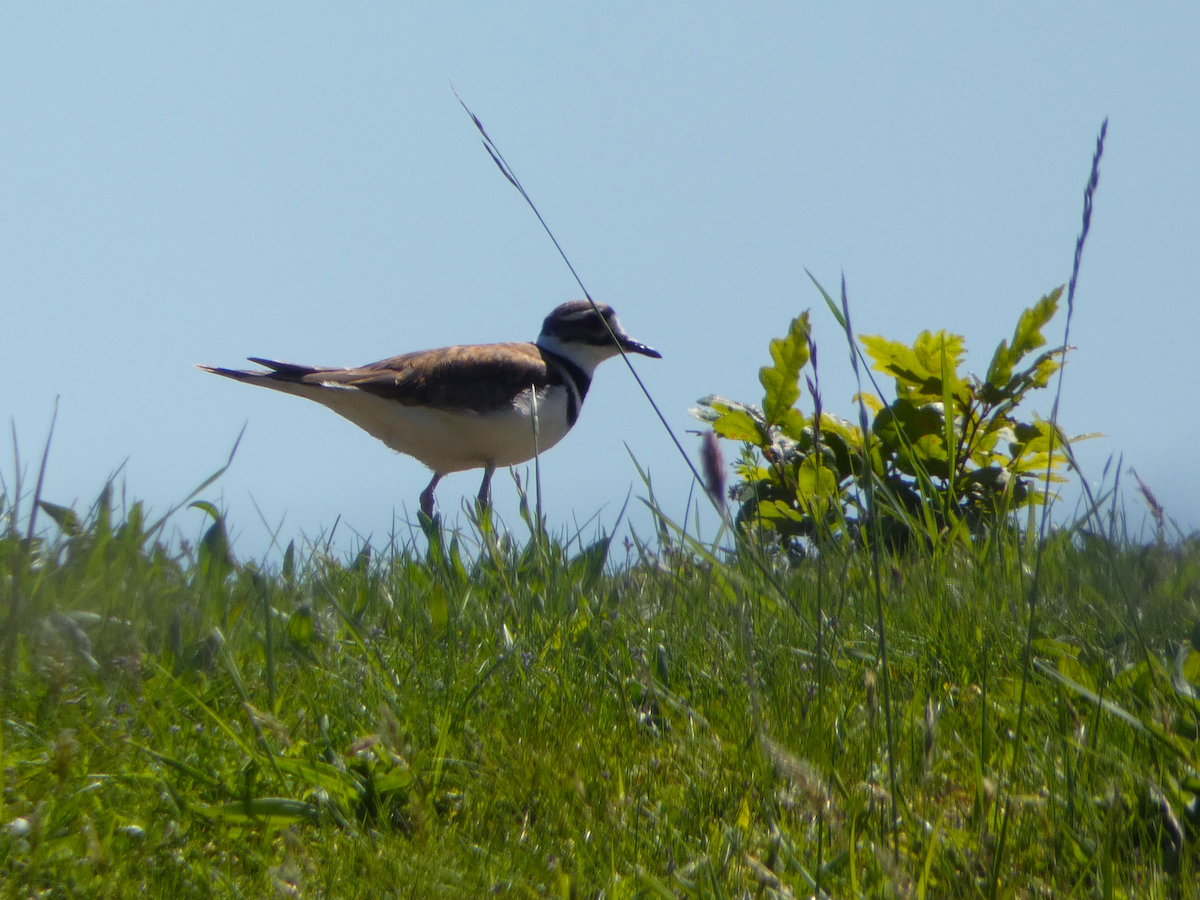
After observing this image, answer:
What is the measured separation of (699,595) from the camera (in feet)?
11.3

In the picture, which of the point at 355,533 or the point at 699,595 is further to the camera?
the point at 355,533

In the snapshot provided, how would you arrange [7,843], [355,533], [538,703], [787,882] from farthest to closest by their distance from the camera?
[355,533] → [538,703] → [7,843] → [787,882]

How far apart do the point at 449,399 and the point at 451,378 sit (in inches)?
7.1

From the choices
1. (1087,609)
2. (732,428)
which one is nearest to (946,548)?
(1087,609)

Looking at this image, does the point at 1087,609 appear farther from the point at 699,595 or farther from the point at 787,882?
the point at 787,882

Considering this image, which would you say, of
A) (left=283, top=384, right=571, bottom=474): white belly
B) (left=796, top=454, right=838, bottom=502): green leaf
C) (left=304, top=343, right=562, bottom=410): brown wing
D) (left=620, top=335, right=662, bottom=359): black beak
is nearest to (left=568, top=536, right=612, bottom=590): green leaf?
(left=796, top=454, right=838, bottom=502): green leaf

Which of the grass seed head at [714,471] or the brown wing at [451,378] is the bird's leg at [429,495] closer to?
the brown wing at [451,378]

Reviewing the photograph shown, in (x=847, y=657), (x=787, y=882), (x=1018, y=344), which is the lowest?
(x=787, y=882)

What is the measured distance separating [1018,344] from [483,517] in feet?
9.59

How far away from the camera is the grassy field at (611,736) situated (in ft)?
6.88

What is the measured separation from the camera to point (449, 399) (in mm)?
8500

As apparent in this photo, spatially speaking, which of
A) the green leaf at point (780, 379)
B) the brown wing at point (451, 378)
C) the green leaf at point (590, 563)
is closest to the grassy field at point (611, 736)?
the green leaf at point (590, 563)

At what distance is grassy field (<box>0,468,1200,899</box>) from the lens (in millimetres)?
2096

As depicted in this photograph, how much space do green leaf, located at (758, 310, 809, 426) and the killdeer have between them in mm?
2862
